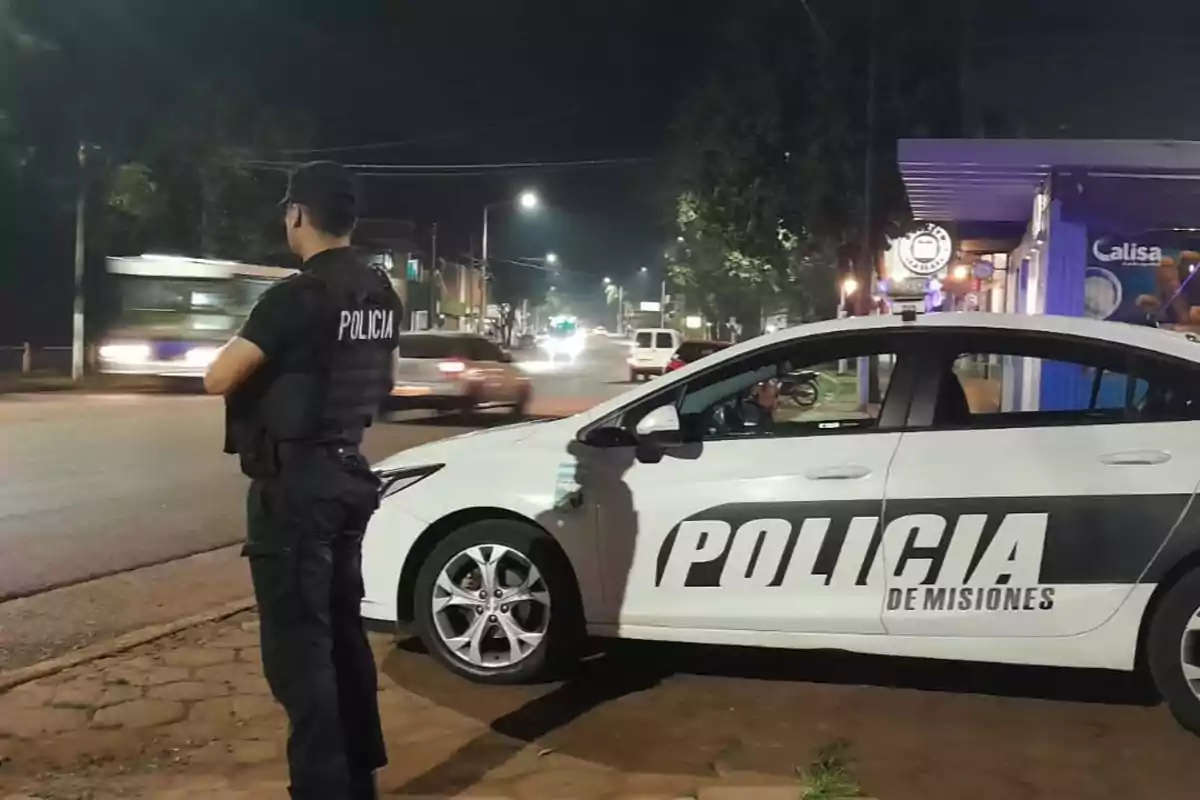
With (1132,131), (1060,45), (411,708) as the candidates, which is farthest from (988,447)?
(1060,45)

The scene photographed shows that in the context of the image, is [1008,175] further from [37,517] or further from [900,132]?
[900,132]

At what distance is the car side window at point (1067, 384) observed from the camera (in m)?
5.17

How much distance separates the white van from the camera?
129ft

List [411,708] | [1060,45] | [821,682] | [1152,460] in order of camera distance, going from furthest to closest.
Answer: [1060,45] → [821,682] → [411,708] → [1152,460]

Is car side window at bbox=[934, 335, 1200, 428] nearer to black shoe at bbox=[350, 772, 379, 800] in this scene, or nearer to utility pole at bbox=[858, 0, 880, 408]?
black shoe at bbox=[350, 772, 379, 800]

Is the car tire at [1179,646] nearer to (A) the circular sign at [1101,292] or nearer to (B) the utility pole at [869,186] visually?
(A) the circular sign at [1101,292]

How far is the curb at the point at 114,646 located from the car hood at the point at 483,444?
140cm

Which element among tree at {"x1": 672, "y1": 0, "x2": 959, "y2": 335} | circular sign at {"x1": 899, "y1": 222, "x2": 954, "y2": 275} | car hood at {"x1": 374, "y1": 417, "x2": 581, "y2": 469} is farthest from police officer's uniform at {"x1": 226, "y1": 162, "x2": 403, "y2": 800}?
tree at {"x1": 672, "y1": 0, "x2": 959, "y2": 335}

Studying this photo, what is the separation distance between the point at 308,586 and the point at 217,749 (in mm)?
1456

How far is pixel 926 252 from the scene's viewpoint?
58.0 feet

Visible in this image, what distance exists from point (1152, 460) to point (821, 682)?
5.50 feet

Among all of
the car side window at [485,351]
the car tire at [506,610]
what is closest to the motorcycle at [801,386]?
the car tire at [506,610]

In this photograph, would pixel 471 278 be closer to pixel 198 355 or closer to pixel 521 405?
pixel 198 355

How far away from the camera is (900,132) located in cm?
2462
